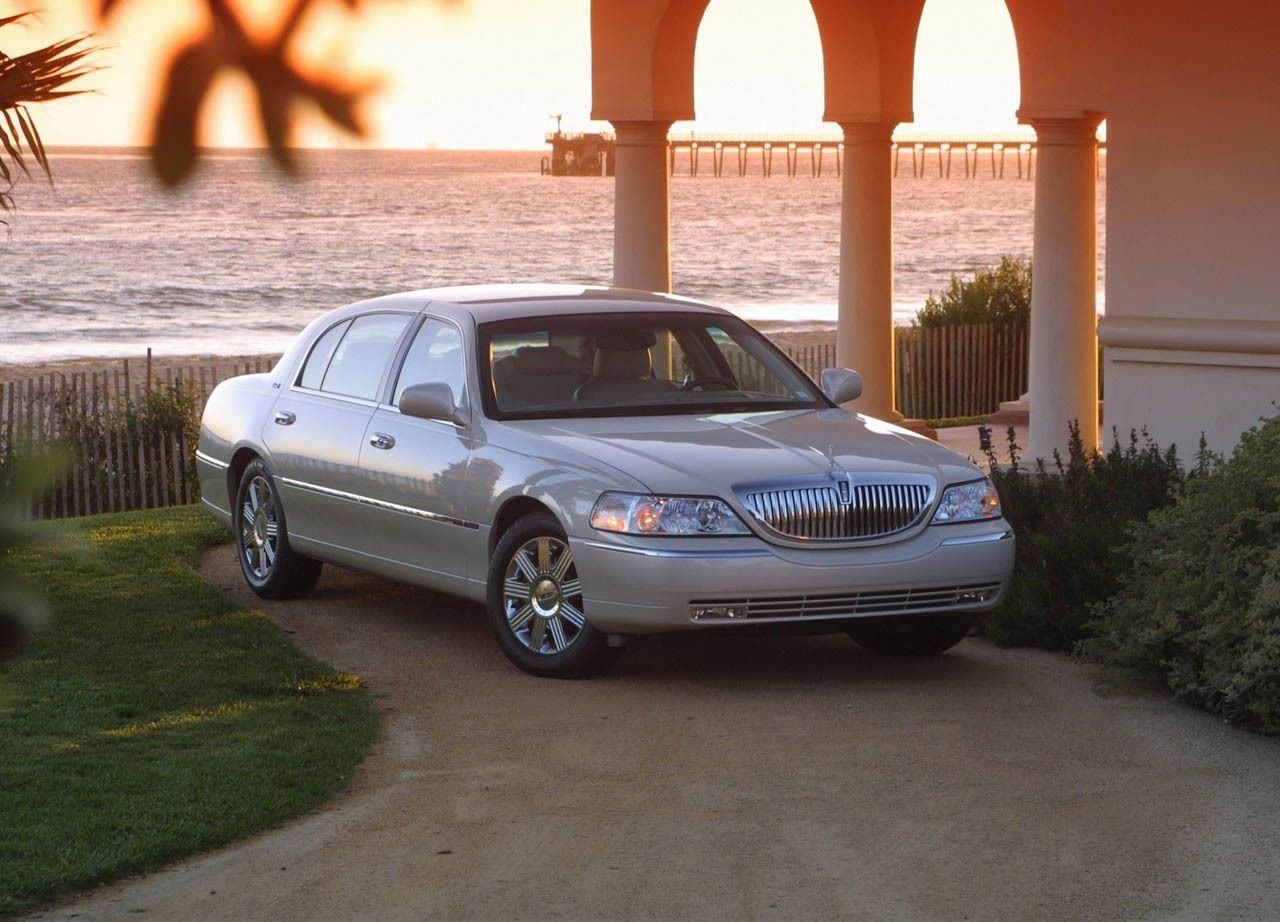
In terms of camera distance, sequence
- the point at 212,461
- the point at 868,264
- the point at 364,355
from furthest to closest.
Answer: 1. the point at 868,264
2. the point at 212,461
3. the point at 364,355

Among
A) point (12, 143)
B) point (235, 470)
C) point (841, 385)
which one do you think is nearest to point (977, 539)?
point (841, 385)

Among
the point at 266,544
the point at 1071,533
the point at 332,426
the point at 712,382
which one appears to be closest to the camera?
the point at 712,382

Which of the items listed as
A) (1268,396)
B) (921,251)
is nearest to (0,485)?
(1268,396)

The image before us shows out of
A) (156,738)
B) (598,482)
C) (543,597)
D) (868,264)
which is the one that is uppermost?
(868,264)

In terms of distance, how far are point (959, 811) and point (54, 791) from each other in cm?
288

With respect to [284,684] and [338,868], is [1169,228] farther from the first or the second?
[338,868]

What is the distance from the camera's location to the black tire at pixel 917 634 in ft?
26.9

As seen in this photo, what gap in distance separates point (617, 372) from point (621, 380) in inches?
1.6

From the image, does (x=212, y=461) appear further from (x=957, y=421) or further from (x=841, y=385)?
(x=957, y=421)

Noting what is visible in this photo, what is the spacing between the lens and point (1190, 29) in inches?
455

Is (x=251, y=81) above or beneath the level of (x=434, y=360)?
above

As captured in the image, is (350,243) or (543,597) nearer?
(543,597)

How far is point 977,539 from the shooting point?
26.0 ft

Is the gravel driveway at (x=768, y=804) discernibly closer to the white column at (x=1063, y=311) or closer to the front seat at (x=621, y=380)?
the front seat at (x=621, y=380)
